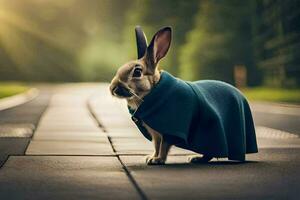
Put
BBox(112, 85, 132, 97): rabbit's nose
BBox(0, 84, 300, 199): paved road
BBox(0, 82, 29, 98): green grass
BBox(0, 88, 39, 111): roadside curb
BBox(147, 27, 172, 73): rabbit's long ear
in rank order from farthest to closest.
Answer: BBox(0, 82, 29, 98): green grass → BBox(0, 88, 39, 111): roadside curb → BBox(147, 27, 172, 73): rabbit's long ear → BBox(112, 85, 132, 97): rabbit's nose → BBox(0, 84, 300, 199): paved road

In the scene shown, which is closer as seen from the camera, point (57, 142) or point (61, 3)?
point (57, 142)

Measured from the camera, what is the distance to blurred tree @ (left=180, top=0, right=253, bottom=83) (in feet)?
175

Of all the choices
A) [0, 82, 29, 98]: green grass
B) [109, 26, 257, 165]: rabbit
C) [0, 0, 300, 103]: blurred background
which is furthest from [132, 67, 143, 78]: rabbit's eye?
[0, 82, 29, 98]: green grass

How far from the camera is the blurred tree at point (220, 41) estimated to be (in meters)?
53.4

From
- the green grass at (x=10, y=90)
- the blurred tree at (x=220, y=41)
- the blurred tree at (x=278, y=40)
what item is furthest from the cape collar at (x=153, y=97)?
the blurred tree at (x=220, y=41)

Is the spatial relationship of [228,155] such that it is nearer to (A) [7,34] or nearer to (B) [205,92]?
(B) [205,92]

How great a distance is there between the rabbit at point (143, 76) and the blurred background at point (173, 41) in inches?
962

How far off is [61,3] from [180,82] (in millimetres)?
100653

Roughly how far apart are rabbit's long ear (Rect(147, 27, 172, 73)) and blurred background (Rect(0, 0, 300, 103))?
2459 centimetres

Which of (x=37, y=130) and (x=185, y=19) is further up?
(x=37, y=130)

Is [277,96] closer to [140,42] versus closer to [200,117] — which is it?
[200,117]

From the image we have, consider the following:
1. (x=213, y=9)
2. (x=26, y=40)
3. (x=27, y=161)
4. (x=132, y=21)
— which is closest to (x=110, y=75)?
(x=26, y=40)

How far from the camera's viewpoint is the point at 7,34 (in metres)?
102

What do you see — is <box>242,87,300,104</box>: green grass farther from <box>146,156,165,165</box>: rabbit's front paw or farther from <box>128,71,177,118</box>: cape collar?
<box>128,71,177,118</box>: cape collar
